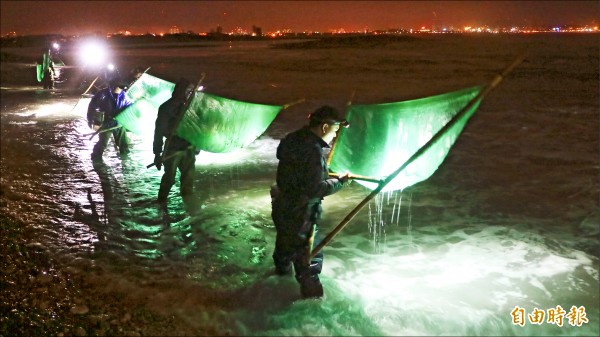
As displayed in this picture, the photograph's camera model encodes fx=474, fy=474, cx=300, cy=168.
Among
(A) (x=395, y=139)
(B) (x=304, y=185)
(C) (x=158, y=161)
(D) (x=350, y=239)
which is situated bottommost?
(D) (x=350, y=239)

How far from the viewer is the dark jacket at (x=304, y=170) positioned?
3.89 meters

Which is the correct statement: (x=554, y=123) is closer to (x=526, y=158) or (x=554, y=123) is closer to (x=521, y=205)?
(x=526, y=158)

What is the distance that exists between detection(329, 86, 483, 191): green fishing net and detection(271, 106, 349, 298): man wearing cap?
0.98 metres

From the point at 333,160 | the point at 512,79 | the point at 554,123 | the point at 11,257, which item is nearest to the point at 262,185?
the point at 333,160

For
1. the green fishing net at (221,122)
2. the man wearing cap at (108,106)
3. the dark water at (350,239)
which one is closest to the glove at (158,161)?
the green fishing net at (221,122)

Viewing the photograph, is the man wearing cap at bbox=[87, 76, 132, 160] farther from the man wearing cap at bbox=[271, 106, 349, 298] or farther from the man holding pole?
the man wearing cap at bbox=[271, 106, 349, 298]

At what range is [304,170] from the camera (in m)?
3.91

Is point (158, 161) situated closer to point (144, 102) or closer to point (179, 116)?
point (179, 116)

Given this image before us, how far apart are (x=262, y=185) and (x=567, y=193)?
16.8ft

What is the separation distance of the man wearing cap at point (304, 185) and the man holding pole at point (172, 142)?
3.08 m

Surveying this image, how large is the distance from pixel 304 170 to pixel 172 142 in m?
3.62

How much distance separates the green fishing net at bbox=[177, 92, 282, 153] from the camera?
689cm

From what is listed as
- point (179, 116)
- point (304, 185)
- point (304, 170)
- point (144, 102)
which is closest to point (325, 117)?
point (304, 170)

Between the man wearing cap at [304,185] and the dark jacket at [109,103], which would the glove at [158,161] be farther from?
the man wearing cap at [304,185]
